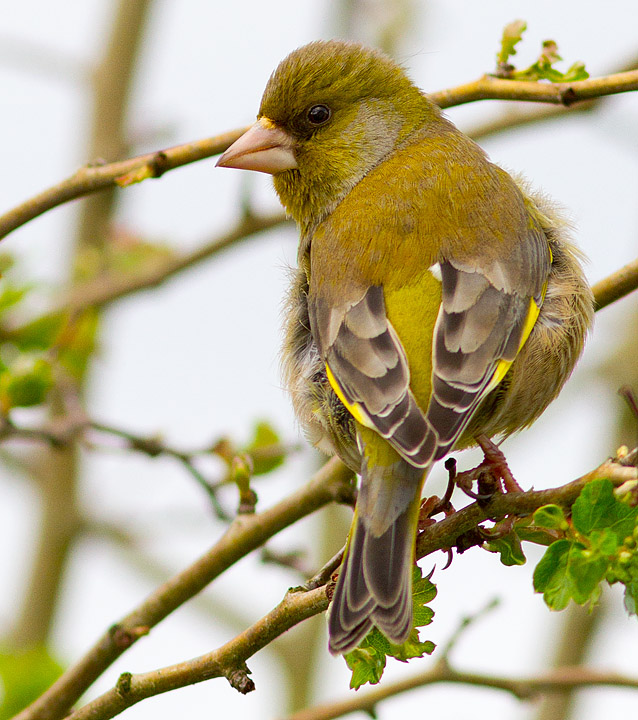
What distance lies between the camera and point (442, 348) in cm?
294

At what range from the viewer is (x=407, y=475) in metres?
2.71

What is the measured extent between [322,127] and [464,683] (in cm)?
212

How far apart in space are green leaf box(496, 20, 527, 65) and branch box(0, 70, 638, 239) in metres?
0.08

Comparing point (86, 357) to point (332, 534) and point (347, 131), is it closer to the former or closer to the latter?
point (347, 131)

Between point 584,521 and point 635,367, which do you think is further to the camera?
point 635,367

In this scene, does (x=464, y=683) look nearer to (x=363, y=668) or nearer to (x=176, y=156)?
(x=363, y=668)

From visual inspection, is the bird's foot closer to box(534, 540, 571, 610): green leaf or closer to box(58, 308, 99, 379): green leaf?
box(534, 540, 571, 610): green leaf

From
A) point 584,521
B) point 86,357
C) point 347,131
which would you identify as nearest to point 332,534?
point 86,357

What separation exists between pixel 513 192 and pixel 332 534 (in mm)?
4773

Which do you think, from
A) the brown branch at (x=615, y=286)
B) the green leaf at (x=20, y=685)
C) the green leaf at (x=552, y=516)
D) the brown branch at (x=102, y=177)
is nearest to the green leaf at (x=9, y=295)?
the brown branch at (x=102, y=177)

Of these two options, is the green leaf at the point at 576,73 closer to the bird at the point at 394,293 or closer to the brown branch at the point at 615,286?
the bird at the point at 394,293

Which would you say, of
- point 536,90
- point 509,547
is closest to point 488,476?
point 509,547

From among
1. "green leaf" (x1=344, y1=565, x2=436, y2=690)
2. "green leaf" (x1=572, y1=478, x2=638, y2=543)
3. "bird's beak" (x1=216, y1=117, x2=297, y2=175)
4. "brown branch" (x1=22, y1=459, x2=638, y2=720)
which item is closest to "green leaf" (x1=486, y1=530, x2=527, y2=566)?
"brown branch" (x1=22, y1=459, x2=638, y2=720)

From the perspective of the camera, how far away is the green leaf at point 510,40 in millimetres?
3385
